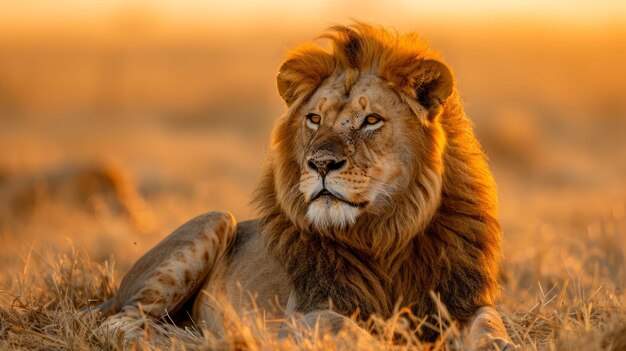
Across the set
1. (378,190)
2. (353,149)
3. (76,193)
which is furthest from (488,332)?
(76,193)

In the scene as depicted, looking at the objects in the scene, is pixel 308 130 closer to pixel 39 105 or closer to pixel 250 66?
pixel 39 105

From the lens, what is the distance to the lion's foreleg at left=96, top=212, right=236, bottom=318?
19.4ft

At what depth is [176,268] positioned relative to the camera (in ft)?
19.7

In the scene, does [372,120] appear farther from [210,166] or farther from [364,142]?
[210,166]

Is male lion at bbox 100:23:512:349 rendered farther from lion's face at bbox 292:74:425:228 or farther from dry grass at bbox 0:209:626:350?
dry grass at bbox 0:209:626:350

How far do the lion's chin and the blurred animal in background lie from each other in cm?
733

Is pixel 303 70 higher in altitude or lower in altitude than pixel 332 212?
higher

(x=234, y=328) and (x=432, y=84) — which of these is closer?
(x=234, y=328)

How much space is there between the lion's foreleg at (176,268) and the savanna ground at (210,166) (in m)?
0.36

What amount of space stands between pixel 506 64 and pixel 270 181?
34.2 meters

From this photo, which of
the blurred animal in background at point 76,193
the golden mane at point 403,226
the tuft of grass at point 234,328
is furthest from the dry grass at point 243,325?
the blurred animal in background at point 76,193

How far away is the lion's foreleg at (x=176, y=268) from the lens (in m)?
5.92

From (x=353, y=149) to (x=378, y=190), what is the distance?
0.23m

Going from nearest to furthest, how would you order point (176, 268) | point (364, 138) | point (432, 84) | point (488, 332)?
point (488, 332), point (364, 138), point (432, 84), point (176, 268)
